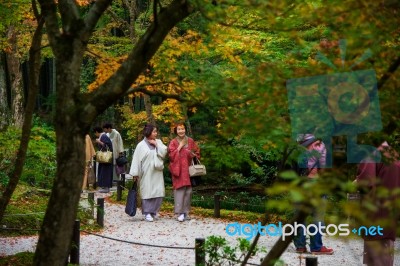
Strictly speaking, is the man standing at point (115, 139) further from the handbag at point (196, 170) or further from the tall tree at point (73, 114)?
the tall tree at point (73, 114)

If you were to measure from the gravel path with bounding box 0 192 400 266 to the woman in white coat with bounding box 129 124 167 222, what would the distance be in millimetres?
395

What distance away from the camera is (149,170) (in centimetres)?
1542

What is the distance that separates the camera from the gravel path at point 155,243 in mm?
11469

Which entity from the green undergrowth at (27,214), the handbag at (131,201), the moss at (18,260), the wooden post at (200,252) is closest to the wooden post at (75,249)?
the moss at (18,260)

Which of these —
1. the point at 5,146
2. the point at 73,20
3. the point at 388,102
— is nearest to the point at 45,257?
the point at 73,20

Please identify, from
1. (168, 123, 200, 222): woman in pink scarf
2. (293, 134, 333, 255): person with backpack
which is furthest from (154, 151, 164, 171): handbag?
(293, 134, 333, 255): person with backpack

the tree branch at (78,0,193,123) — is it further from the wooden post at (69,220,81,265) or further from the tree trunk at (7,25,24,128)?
the tree trunk at (7,25,24,128)

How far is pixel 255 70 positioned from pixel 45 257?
235cm

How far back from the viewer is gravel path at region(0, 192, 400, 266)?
11.5 m

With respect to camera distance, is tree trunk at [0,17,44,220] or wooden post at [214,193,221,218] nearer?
tree trunk at [0,17,44,220]

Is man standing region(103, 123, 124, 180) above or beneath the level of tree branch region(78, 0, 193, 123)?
beneath

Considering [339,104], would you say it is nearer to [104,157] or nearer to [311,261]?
[311,261]

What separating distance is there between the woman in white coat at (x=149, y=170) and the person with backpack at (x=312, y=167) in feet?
15.5

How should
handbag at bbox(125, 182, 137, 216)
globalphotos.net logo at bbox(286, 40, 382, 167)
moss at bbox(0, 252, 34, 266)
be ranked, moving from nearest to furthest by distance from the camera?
1. globalphotos.net logo at bbox(286, 40, 382, 167)
2. moss at bbox(0, 252, 34, 266)
3. handbag at bbox(125, 182, 137, 216)
